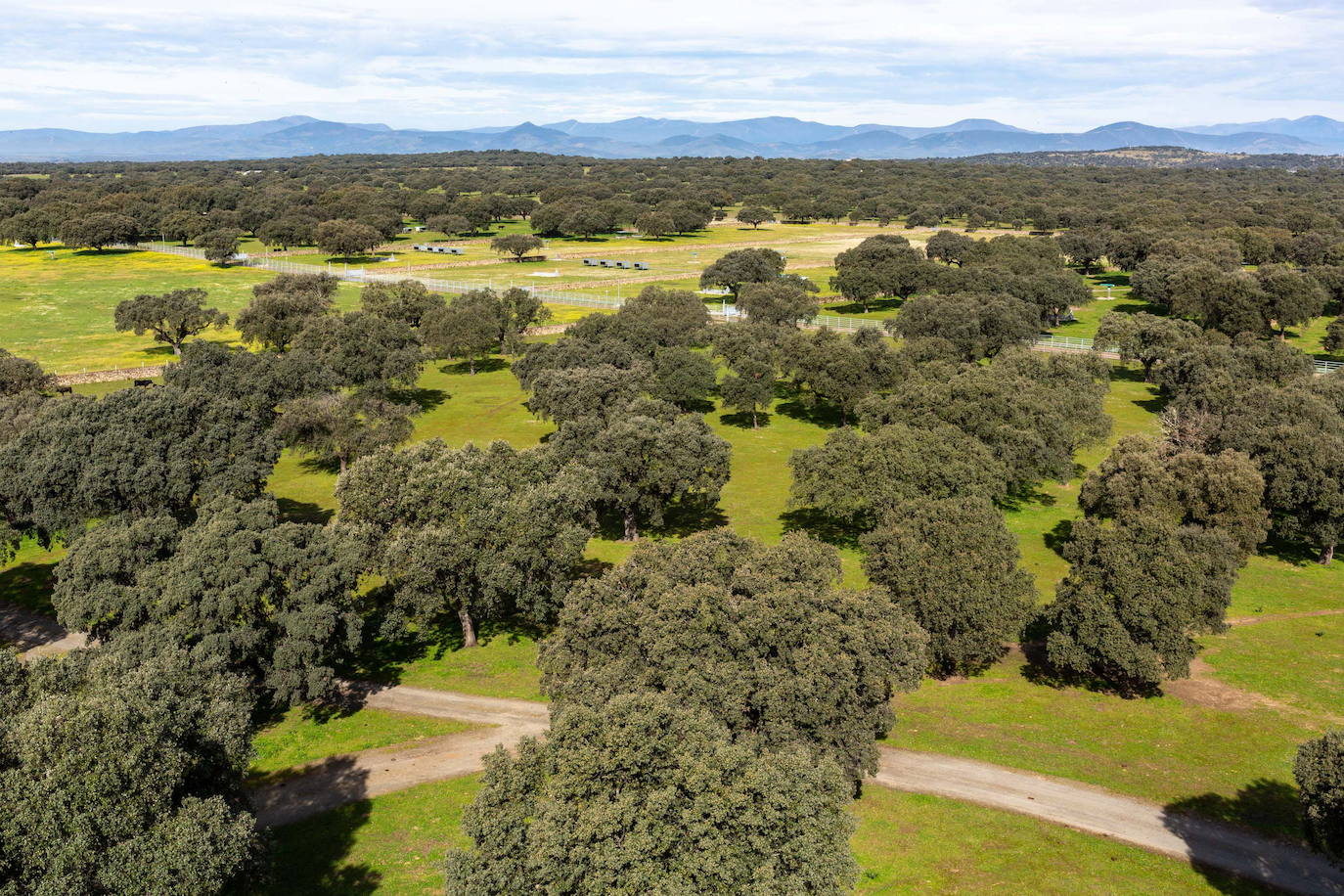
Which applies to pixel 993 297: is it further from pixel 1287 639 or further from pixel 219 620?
pixel 219 620

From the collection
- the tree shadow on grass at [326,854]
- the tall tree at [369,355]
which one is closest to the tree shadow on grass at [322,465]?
the tall tree at [369,355]

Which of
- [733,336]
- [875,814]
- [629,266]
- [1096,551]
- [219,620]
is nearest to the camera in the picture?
[875,814]

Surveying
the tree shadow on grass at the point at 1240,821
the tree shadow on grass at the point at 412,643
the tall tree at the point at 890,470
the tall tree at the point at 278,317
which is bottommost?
the tree shadow on grass at the point at 1240,821

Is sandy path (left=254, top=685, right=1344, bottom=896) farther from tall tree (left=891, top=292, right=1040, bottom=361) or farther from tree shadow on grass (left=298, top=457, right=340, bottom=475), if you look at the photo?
tall tree (left=891, top=292, right=1040, bottom=361)

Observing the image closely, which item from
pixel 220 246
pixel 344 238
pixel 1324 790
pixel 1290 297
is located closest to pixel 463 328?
pixel 1324 790

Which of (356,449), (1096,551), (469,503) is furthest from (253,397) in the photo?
(1096,551)

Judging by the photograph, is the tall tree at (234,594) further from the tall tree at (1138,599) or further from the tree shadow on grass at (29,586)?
the tall tree at (1138,599)

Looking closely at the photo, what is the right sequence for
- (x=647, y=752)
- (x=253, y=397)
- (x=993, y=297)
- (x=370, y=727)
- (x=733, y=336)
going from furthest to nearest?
(x=993, y=297) < (x=733, y=336) < (x=253, y=397) < (x=370, y=727) < (x=647, y=752)
